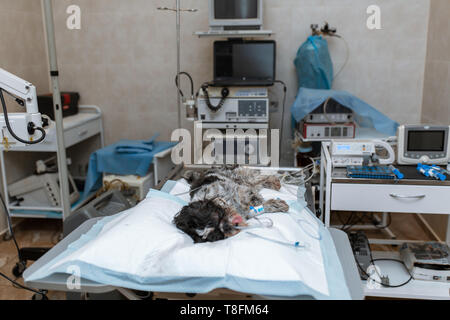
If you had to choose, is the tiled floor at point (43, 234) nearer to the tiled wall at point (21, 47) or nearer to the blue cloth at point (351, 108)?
the tiled wall at point (21, 47)

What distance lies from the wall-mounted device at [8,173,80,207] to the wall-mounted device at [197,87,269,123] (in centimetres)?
122

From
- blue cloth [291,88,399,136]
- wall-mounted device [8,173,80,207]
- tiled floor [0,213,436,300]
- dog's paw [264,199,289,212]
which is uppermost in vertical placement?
blue cloth [291,88,399,136]

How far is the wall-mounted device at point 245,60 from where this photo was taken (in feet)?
9.89

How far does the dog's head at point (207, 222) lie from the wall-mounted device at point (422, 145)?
1.20m

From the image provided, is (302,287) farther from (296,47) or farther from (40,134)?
(296,47)

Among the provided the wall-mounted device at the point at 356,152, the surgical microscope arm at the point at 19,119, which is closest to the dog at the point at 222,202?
the wall-mounted device at the point at 356,152

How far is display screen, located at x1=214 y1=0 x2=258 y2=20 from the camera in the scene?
2879mm

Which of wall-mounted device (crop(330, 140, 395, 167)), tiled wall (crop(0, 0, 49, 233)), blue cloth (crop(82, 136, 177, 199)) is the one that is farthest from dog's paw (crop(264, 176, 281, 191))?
tiled wall (crop(0, 0, 49, 233))

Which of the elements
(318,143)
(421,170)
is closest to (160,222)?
(421,170)

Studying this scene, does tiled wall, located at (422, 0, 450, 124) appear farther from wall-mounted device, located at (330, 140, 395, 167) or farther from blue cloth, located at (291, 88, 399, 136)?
wall-mounted device, located at (330, 140, 395, 167)

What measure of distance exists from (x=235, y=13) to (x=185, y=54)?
75cm

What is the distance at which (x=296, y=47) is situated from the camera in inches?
133

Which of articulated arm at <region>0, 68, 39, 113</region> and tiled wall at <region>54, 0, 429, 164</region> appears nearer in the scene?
articulated arm at <region>0, 68, 39, 113</region>

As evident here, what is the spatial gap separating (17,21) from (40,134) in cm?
200
